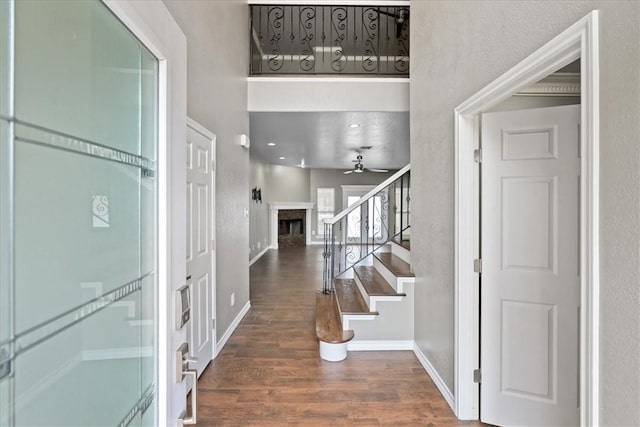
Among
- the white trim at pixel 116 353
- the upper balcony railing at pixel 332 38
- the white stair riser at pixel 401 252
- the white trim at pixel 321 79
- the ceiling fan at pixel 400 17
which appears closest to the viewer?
the white trim at pixel 116 353

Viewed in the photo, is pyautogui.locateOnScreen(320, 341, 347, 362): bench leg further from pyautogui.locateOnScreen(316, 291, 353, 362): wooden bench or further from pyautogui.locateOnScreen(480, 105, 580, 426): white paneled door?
pyautogui.locateOnScreen(480, 105, 580, 426): white paneled door

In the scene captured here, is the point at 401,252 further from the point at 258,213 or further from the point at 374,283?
the point at 258,213

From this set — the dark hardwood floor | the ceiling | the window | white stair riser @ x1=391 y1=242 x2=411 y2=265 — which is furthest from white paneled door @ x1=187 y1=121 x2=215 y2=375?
the window

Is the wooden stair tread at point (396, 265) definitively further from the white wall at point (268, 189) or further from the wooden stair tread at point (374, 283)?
the white wall at point (268, 189)

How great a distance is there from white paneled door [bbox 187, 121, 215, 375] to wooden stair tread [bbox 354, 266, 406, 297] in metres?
1.52

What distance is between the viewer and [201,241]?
2.56 m

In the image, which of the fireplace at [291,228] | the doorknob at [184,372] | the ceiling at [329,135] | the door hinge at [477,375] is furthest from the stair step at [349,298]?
the fireplace at [291,228]

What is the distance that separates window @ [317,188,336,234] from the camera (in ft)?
36.6

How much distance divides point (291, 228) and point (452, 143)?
29.4 ft

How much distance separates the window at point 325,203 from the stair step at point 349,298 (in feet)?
23.0

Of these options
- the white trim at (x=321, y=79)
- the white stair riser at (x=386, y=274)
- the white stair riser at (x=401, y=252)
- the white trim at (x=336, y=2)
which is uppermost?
the white trim at (x=336, y=2)

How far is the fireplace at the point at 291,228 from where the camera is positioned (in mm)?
10675
